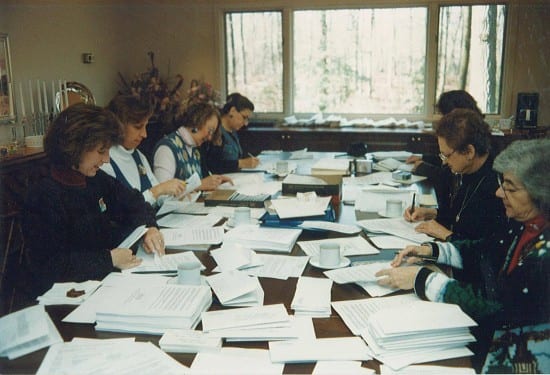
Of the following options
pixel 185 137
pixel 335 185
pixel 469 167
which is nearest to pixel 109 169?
pixel 185 137

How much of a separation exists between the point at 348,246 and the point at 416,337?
2.56ft

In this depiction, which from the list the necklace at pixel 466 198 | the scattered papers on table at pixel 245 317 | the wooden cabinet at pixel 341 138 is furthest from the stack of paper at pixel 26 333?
the wooden cabinet at pixel 341 138

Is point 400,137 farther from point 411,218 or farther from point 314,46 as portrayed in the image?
point 411,218

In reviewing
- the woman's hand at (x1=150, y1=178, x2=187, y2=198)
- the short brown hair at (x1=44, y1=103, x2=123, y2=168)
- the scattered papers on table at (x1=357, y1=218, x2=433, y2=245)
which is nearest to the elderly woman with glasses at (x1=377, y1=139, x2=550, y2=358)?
the scattered papers on table at (x1=357, y1=218, x2=433, y2=245)

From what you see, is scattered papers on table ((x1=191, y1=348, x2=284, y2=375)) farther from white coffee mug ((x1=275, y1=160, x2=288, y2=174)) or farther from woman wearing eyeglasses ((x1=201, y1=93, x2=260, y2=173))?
woman wearing eyeglasses ((x1=201, y1=93, x2=260, y2=173))

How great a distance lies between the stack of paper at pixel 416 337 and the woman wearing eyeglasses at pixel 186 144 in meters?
2.00

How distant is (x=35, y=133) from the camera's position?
433 cm

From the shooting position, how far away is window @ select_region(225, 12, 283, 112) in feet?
18.5

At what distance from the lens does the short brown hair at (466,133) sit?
233cm

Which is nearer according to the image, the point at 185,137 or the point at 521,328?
the point at 521,328

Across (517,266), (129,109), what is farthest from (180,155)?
(517,266)

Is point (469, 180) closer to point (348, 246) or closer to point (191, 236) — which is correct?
point (348, 246)

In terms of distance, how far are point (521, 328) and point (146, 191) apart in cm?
187

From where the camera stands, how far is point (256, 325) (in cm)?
140
